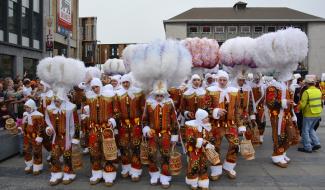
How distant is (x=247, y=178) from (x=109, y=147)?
2.45 meters

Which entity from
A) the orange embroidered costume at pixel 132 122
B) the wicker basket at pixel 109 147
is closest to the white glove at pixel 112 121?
the wicker basket at pixel 109 147

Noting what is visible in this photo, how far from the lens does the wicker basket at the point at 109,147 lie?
6.09 m

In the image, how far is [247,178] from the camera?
661cm

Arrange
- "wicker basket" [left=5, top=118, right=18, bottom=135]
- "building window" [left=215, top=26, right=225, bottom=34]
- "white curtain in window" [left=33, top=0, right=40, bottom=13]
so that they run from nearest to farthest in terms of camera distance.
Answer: "wicker basket" [left=5, top=118, right=18, bottom=135] → "white curtain in window" [left=33, top=0, right=40, bottom=13] → "building window" [left=215, top=26, right=225, bottom=34]

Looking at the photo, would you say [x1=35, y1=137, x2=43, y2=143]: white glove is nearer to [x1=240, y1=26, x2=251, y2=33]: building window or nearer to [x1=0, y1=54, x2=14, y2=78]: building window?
[x1=0, y1=54, x2=14, y2=78]: building window

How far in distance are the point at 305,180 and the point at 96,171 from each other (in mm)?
3520


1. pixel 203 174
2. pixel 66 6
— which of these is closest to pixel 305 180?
pixel 203 174

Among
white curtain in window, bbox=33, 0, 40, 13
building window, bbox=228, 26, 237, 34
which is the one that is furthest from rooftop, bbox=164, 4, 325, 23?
white curtain in window, bbox=33, 0, 40, 13

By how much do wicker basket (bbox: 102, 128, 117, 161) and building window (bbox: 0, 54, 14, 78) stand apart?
18003 millimetres

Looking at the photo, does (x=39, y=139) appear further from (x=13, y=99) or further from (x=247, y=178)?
(x=247, y=178)

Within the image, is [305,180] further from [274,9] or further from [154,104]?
[274,9]

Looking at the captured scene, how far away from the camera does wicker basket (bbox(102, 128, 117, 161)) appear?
20.0 ft

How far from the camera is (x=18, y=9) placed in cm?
2439

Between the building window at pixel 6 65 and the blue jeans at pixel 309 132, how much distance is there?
726 inches
